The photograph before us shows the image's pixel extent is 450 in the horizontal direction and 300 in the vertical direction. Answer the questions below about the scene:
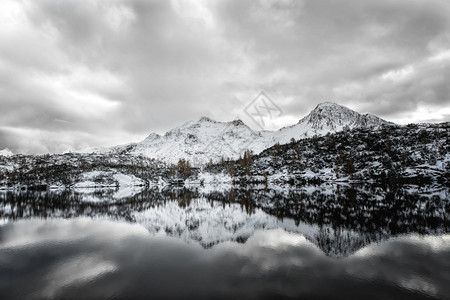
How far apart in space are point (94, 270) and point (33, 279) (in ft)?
13.1

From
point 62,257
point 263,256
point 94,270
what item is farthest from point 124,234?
point 263,256

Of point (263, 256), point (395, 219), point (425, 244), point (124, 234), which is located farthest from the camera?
point (395, 219)

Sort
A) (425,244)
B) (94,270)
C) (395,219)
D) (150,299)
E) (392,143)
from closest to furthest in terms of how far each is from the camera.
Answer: (150,299), (94,270), (425,244), (395,219), (392,143)

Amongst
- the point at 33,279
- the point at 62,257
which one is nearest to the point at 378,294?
the point at 33,279

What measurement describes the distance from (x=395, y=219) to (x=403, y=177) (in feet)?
401

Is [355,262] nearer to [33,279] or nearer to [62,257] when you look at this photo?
[33,279]

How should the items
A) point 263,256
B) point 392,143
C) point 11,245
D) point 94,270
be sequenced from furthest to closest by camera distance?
1. point 392,143
2. point 11,245
3. point 263,256
4. point 94,270

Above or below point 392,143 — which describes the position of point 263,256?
below

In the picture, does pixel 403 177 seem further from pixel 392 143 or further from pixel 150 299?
pixel 150 299

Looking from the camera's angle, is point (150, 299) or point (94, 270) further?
point (94, 270)

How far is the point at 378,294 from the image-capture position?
14.8m

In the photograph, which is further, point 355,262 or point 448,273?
point 355,262

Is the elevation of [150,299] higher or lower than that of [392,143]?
lower

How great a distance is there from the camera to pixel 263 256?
75.6 feet
